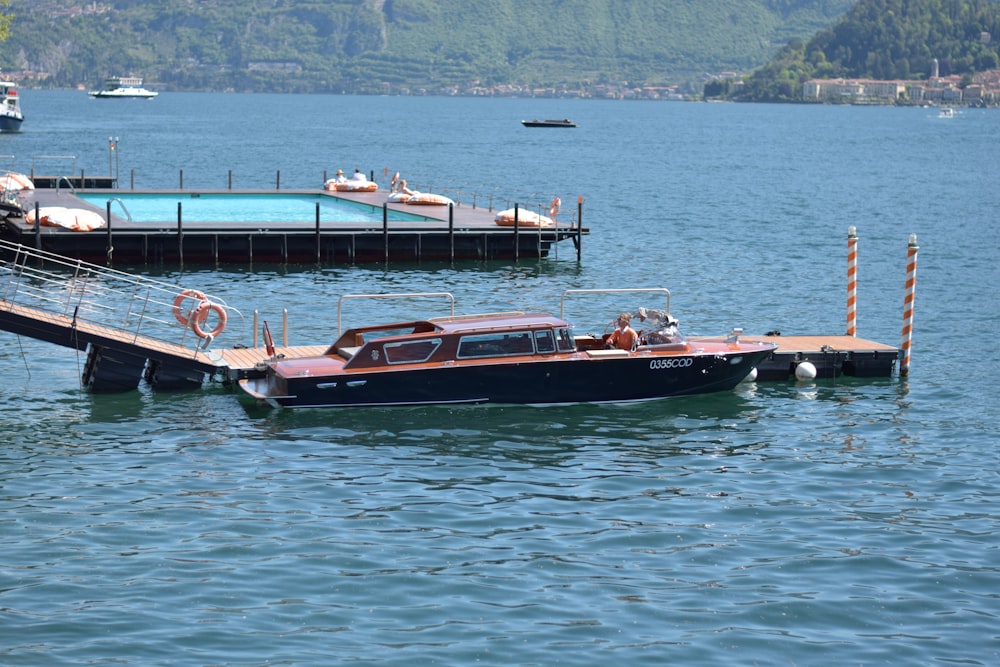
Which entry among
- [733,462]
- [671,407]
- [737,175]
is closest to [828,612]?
[733,462]

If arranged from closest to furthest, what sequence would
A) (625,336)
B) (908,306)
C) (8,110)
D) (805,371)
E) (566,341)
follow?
(566,341), (625,336), (805,371), (908,306), (8,110)

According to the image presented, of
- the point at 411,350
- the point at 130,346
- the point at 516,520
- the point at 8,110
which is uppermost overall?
the point at 8,110

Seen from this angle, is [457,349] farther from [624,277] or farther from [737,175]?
[737,175]

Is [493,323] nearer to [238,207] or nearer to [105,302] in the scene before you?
[105,302]

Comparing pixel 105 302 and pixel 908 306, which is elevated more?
pixel 908 306

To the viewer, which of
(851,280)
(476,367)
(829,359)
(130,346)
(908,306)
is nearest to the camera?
(476,367)

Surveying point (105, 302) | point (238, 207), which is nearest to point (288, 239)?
point (105, 302)

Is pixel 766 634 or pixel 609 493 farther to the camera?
pixel 609 493

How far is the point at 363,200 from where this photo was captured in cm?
6819

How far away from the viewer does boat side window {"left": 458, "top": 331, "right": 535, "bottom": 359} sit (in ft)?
105

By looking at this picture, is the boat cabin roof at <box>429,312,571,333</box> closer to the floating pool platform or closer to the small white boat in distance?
the floating pool platform

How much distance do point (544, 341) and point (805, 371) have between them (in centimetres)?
773

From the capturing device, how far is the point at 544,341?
32.2 m

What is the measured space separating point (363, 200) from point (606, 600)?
48.5 meters
